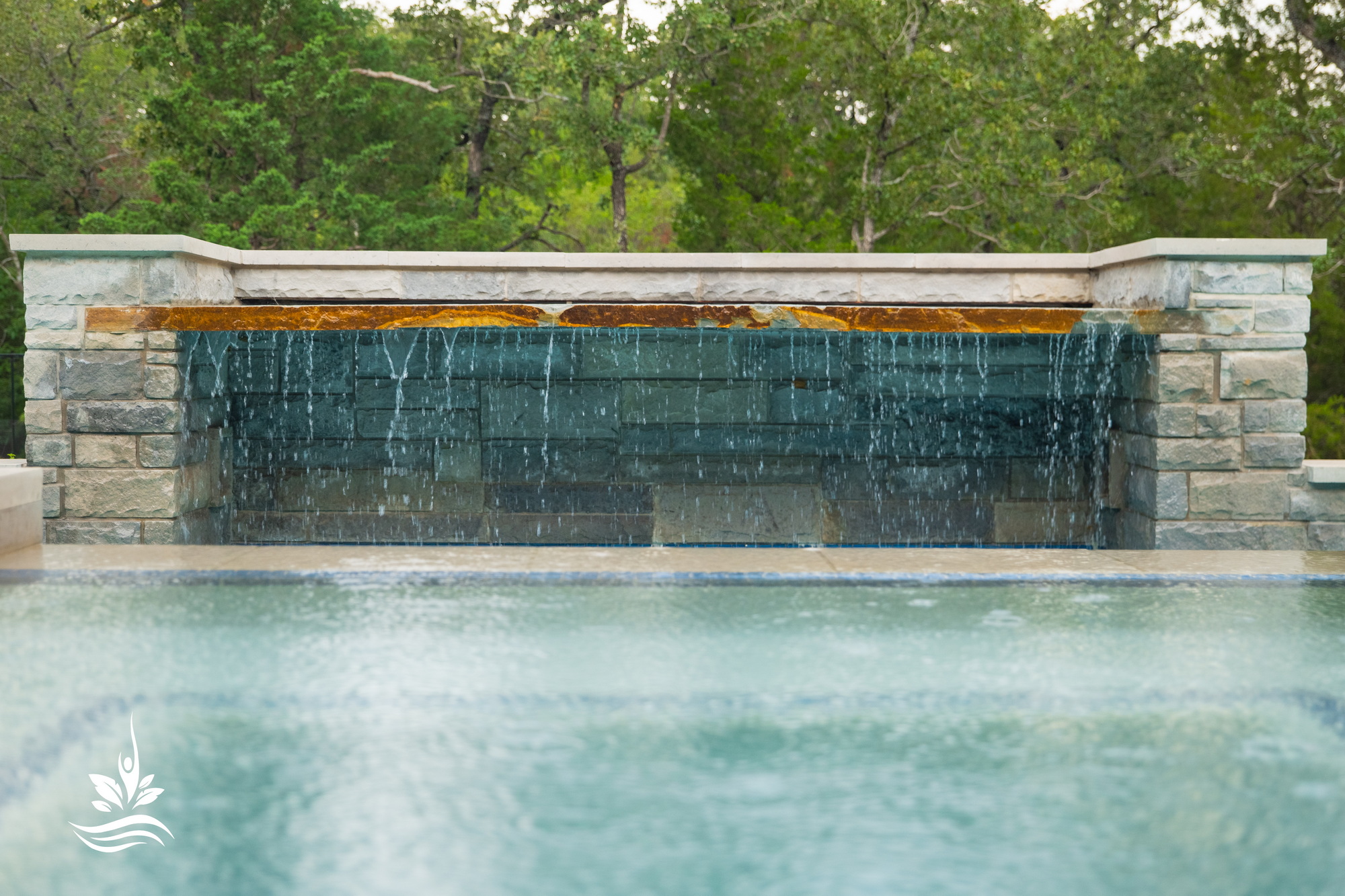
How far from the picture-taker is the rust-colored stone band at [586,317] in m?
6.75

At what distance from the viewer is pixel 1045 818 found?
8.23 ft

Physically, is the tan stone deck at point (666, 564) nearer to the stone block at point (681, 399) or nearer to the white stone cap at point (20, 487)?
the white stone cap at point (20, 487)

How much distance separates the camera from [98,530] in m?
6.94

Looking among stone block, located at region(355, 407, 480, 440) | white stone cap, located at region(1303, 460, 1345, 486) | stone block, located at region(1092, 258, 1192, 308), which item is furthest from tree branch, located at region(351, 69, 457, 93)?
white stone cap, located at region(1303, 460, 1345, 486)

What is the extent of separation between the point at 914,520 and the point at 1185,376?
2.12 m

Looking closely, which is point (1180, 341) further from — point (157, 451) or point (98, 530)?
point (98, 530)

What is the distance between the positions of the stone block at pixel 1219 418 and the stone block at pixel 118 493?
5.83 m

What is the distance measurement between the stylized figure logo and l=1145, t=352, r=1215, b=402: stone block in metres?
5.77

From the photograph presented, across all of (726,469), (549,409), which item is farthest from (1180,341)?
(549,409)

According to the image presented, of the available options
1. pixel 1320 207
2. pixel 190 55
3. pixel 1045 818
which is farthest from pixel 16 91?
pixel 1045 818

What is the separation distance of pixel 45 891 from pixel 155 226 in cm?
1817

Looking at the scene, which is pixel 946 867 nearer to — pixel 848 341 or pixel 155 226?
pixel 848 341

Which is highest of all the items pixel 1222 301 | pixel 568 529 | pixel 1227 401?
pixel 1222 301

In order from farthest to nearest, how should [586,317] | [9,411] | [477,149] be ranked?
[477,149], [9,411], [586,317]
